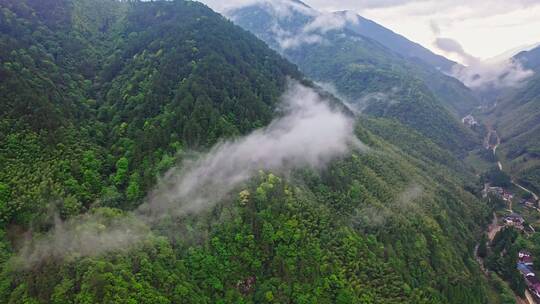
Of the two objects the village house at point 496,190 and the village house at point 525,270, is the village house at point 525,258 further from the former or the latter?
the village house at point 496,190

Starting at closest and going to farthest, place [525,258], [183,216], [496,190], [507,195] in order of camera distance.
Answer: [183,216] < [525,258] < [507,195] < [496,190]

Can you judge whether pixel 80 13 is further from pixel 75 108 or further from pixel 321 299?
pixel 321 299

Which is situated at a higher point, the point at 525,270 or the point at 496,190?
the point at 525,270

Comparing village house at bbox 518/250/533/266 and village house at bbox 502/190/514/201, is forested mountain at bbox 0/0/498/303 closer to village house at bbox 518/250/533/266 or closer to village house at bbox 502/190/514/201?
village house at bbox 518/250/533/266

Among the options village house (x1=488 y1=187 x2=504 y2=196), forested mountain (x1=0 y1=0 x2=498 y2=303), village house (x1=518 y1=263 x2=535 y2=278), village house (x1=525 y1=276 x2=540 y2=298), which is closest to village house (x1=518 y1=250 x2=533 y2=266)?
village house (x1=518 y1=263 x2=535 y2=278)

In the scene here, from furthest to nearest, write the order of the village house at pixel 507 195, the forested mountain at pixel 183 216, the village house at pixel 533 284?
the village house at pixel 507 195, the village house at pixel 533 284, the forested mountain at pixel 183 216

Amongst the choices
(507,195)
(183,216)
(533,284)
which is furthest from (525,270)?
(183,216)

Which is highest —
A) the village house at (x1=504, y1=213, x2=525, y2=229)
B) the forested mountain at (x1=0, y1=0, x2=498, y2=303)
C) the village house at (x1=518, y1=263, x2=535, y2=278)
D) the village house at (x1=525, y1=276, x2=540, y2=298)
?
the forested mountain at (x1=0, y1=0, x2=498, y2=303)

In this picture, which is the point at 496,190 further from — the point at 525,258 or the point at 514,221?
the point at 525,258

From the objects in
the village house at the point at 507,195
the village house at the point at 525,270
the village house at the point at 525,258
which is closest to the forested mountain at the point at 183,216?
the village house at the point at 525,258
